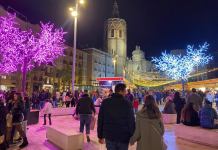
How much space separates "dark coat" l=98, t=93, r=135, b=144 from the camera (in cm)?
274

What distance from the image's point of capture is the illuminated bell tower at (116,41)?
2509 inches

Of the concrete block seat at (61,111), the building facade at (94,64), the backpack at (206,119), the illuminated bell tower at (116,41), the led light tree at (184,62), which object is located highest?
the illuminated bell tower at (116,41)

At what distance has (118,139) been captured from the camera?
272cm

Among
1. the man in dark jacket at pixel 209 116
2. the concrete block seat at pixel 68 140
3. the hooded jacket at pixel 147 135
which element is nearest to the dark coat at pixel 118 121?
the hooded jacket at pixel 147 135

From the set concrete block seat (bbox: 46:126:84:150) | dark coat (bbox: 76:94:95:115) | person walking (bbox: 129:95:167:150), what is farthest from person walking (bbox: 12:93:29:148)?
person walking (bbox: 129:95:167:150)

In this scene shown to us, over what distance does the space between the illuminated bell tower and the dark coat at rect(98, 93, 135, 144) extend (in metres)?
60.4

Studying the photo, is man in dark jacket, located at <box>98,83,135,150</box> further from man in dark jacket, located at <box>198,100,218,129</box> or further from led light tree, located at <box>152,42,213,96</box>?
led light tree, located at <box>152,42,213,96</box>

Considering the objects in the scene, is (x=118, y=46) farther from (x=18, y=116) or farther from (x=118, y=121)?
(x=118, y=121)

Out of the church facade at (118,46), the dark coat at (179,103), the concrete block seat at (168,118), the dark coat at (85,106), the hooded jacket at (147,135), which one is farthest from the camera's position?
the church facade at (118,46)

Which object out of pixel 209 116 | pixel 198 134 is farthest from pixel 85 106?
pixel 209 116

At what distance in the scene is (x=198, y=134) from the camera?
18.5ft

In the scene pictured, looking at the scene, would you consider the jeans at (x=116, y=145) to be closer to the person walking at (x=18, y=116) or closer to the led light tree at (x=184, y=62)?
the person walking at (x=18, y=116)

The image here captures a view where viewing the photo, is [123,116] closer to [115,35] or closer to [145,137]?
[145,137]

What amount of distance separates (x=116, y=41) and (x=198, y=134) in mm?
60133
